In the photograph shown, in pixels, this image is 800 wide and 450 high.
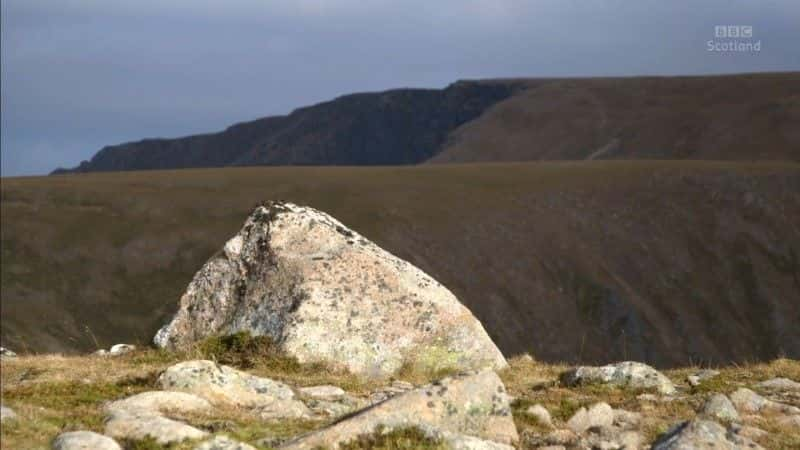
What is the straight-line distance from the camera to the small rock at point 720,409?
512 inches

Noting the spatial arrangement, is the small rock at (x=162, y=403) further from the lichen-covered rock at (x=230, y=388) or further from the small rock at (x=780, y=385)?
the small rock at (x=780, y=385)

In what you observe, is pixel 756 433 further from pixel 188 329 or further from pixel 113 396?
pixel 188 329

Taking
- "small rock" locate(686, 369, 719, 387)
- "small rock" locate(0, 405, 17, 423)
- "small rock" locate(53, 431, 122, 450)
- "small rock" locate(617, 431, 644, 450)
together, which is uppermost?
"small rock" locate(0, 405, 17, 423)

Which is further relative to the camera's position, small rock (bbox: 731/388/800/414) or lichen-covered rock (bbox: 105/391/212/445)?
small rock (bbox: 731/388/800/414)

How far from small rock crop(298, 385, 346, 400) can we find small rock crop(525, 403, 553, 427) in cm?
239

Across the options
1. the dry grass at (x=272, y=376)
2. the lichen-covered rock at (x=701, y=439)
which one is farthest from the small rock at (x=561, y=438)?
the lichen-covered rock at (x=701, y=439)

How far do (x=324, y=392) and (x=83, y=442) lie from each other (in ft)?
15.5

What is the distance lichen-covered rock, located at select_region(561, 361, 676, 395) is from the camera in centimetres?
1534

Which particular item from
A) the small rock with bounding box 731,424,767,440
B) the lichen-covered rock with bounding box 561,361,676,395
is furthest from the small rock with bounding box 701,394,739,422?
the lichen-covered rock with bounding box 561,361,676,395

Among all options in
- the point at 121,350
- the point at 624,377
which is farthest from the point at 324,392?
the point at 121,350

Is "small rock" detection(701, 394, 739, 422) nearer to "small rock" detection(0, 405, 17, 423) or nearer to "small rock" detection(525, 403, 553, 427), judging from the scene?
"small rock" detection(525, 403, 553, 427)

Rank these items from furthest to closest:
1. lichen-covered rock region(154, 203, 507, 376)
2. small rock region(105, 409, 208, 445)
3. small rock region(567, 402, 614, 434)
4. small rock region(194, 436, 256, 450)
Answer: lichen-covered rock region(154, 203, 507, 376)
small rock region(567, 402, 614, 434)
small rock region(105, 409, 208, 445)
small rock region(194, 436, 256, 450)

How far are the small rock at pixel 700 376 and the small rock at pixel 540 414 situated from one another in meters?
3.92

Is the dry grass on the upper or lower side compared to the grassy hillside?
upper
